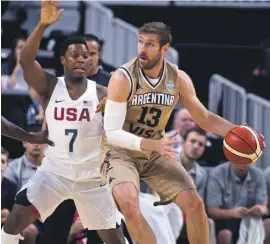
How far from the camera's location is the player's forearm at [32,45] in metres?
6.75

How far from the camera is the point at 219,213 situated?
872 cm

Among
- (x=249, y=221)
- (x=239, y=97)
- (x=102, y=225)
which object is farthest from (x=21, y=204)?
(x=239, y=97)

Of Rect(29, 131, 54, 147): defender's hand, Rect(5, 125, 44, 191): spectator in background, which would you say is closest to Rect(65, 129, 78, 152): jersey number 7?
Rect(29, 131, 54, 147): defender's hand

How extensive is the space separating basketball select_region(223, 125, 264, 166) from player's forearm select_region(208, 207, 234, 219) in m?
2.14

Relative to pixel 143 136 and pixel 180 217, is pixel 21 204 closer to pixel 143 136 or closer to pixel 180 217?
pixel 143 136

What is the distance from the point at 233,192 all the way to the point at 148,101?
2.58 meters

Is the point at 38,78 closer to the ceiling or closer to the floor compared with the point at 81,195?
closer to the ceiling

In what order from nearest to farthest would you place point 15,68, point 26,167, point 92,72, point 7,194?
1. point 92,72
2. point 7,194
3. point 26,167
4. point 15,68

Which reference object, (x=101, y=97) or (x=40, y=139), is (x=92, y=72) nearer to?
(x=101, y=97)

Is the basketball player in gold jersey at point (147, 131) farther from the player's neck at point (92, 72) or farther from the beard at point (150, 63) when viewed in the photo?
the player's neck at point (92, 72)

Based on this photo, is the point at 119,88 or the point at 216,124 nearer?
the point at 119,88

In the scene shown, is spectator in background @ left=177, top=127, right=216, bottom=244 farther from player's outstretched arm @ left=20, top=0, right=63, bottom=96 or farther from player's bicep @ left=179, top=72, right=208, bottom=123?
player's outstretched arm @ left=20, top=0, right=63, bottom=96

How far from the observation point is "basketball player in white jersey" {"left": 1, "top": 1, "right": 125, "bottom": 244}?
7.02 m

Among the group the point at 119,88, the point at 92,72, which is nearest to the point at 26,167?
the point at 92,72
